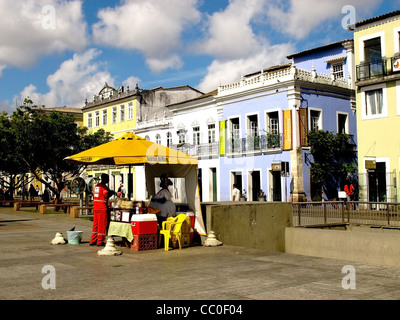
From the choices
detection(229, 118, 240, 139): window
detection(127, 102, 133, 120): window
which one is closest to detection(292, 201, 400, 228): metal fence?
detection(229, 118, 240, 139): window

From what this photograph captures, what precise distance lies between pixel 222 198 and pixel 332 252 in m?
21.5

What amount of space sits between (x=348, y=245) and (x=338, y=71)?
906 inches

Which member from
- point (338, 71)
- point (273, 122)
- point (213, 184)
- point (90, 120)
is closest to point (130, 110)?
point (90, 120)

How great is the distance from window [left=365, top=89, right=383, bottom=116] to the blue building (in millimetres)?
4029

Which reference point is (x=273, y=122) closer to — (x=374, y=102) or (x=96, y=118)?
(x=374, y=102)

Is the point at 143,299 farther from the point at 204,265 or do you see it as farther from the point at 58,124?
the point at 58,124

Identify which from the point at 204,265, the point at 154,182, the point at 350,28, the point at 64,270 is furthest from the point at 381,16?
the point at 64,270

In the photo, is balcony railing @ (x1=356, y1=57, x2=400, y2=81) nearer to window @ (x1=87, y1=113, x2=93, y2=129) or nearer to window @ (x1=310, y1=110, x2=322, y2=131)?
window @ (x1=310, y1=110, x2=322, y2=131)

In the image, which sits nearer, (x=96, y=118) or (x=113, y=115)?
(x=113, y=115)

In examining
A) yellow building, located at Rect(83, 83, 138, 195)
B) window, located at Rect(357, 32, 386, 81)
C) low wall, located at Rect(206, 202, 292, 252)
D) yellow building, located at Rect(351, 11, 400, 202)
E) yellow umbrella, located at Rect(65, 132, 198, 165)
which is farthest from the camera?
yellow building, located at Rect(83, 83, 138, 195)

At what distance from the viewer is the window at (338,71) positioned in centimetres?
3300

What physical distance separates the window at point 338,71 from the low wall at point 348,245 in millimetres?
21943

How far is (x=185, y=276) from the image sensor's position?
7.41 meters

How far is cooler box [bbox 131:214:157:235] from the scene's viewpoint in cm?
1027
